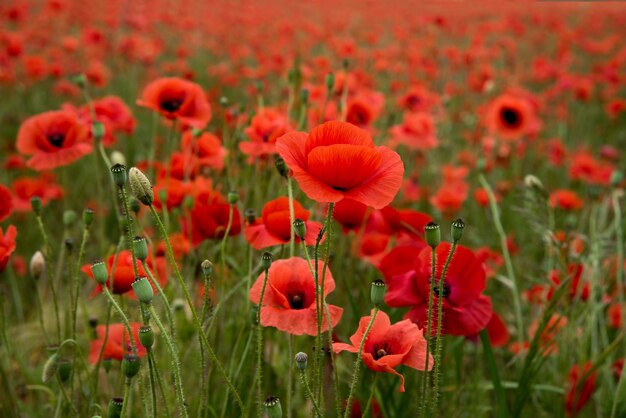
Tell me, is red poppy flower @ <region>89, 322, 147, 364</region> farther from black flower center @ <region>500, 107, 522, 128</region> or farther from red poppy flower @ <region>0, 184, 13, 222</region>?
black flower center @ <region>500, 107, 522, 128</region>

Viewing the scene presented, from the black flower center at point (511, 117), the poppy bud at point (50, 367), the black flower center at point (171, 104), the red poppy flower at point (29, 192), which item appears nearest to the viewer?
the poppy bud at point (50, 367)

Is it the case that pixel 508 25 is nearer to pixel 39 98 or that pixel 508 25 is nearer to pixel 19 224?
pixel 39 98

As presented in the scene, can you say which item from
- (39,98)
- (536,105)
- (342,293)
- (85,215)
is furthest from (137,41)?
(85,215)

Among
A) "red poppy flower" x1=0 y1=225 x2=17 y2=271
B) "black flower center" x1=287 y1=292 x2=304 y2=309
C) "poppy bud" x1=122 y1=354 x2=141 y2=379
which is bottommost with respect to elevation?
"poppy bud" x1=122 y1=354 x2=141 y2=379

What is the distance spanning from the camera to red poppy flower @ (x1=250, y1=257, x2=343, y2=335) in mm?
968

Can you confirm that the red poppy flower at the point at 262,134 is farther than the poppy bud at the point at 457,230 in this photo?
Yes

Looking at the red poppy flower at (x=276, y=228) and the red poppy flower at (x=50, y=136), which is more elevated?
the red poppy flower at (x=50, y=136)

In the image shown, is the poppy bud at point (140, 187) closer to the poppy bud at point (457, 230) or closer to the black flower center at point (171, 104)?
the poppy bud at point (457, 230)

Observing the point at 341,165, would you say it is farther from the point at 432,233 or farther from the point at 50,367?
the point at 50,367

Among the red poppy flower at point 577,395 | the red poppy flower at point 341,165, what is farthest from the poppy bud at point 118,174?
the red poppy flower at point 577,395

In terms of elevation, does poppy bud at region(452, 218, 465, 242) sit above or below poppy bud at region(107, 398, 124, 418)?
above

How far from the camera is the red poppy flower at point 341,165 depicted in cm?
94

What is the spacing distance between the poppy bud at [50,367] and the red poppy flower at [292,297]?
→ 37 cm

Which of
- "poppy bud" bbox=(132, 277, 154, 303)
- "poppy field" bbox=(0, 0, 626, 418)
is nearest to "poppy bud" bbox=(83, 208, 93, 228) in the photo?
"poppy field" bbox=(0, 0, 626, 418)
